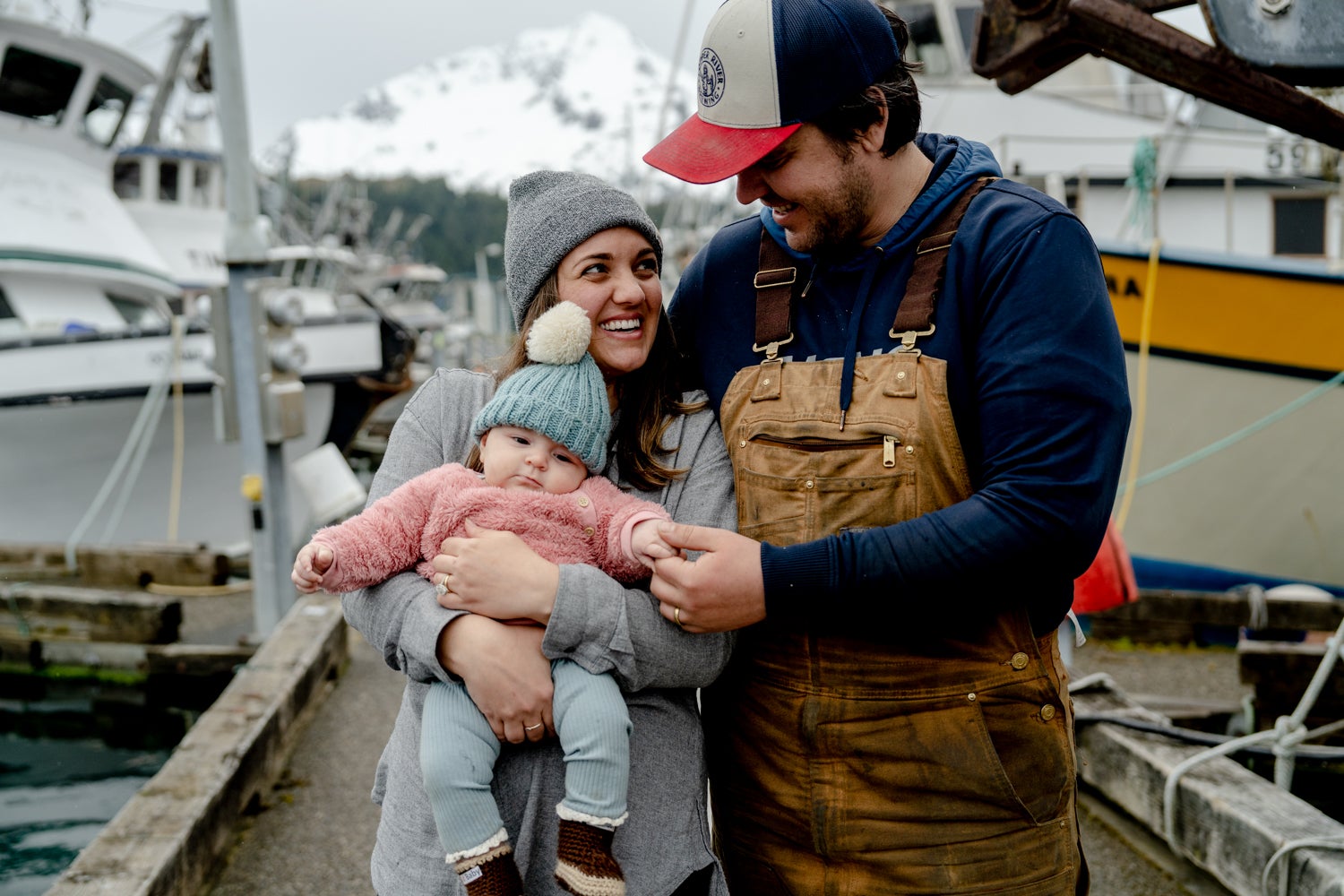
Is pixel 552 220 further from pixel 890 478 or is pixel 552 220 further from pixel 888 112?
pixel 890 478

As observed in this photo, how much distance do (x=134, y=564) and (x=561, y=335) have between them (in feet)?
22.5

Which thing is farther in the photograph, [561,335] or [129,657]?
[129,657]

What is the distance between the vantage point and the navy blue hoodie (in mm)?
1630

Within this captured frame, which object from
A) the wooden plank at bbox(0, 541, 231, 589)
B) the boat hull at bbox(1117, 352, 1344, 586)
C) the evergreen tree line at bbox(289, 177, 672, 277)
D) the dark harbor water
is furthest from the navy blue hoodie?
the evergreen tree line at bbox(289, 177, 672, 277)

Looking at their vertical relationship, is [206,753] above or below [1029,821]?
below

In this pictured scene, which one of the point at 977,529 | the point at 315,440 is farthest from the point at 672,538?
the point at 315,440

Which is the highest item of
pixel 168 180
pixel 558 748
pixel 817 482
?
pixel 168 180

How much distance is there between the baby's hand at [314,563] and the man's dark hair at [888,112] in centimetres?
109

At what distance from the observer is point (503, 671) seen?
5.61 feet

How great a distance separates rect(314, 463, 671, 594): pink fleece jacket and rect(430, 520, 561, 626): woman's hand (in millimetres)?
72

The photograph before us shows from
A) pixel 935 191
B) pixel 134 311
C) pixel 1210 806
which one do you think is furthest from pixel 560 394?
pixel 134 311

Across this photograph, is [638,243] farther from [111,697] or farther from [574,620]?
[111,697]

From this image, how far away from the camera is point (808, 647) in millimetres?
1872

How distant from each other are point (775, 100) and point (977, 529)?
78 cm
